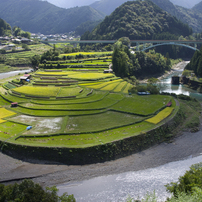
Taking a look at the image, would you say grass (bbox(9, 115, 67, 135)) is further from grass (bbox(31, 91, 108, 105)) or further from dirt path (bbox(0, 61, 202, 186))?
grass (bbox(31, 91, 108, 105))

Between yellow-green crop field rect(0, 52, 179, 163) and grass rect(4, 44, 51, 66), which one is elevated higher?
grass rect(4, 44, 51, 66)

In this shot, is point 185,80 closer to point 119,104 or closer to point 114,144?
point 119,104

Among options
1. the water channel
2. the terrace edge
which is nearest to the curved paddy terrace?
the terrace edge

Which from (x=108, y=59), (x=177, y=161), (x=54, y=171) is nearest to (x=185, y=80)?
(x=108, y=59)

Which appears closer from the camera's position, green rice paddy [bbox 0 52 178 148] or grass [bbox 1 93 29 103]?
green rice paddy [bbox 0 52 178 148]

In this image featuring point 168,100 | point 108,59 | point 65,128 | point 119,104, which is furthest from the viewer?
point 108,59

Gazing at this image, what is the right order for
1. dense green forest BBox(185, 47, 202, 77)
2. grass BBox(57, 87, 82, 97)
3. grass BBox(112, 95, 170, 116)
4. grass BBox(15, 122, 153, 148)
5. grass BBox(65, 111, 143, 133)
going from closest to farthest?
grass BBox(15, 122, 153, 148) → grass BBox(65, 111, 143, 133) → grass BBox(112, 95, 170, 116) → grass BBox(57, 87, 82, 97) → dense green forest BBox(185, 47, 202, 77)

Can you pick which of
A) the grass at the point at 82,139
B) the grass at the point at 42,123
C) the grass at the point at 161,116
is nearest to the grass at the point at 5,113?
the grass at the point at 42,123

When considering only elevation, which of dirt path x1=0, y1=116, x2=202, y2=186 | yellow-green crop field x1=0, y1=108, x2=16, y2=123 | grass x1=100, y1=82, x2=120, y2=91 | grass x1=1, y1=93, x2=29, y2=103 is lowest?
dirt path x1=0, y1=116, x2=202, y2=186
